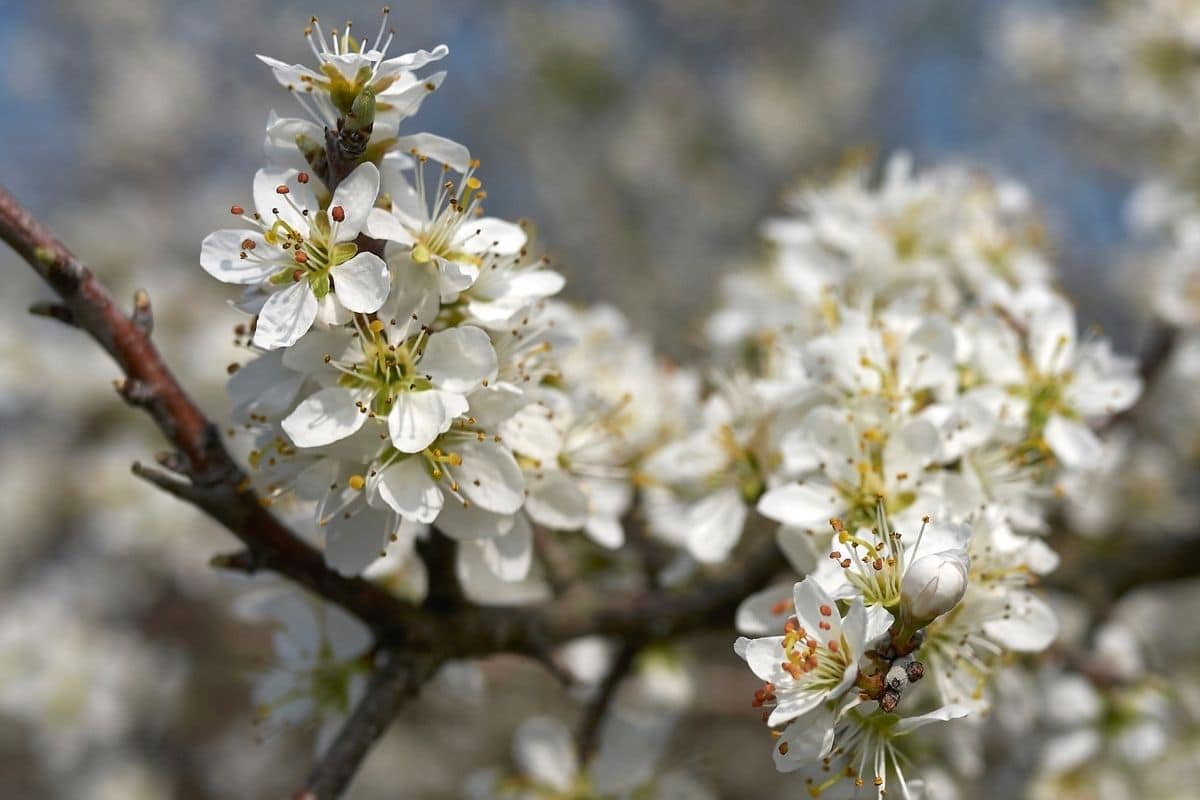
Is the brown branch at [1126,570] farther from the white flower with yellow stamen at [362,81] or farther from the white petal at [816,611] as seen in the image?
the white flower with yellow stamen at [362,81]

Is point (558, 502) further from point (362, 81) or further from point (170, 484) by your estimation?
point (362, 81)

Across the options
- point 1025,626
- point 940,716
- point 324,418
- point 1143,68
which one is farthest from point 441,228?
point 1143,68

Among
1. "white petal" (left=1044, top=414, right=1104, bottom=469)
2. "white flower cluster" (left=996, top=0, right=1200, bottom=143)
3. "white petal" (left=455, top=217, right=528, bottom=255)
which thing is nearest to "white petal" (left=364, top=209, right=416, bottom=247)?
"white petal" (left=455, top=217, right=528, bottom=255)

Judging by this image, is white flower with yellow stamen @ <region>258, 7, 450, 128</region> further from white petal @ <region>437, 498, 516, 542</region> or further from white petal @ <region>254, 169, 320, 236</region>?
white petal @ <region>437, 498, 516, 542</region>

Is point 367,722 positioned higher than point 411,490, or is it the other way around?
point 411,490

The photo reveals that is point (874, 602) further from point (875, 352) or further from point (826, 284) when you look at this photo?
point (826, 284)

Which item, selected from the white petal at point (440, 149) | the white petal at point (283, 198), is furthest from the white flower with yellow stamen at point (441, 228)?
the white petal at point (283, 198)
